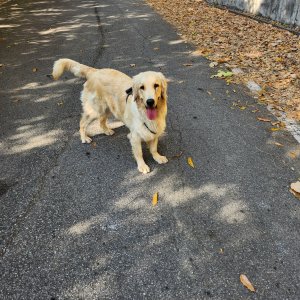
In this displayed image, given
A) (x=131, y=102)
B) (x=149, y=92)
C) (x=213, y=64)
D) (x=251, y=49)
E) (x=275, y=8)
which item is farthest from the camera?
(x=275, y=8)

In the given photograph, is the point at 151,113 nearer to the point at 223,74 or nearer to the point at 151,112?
the point at 151,112

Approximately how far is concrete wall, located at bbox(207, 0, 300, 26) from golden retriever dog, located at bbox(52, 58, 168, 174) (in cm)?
706

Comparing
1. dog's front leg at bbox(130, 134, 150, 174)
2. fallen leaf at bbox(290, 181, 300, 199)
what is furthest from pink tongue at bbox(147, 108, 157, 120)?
fallen leaf at bbox(290, 181, 300, 199)

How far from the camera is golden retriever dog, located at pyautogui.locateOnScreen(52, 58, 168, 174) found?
3.50 meters

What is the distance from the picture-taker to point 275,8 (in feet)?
31.9

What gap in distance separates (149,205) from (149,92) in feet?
4.11

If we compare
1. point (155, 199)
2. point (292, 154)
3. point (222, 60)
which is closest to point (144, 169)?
point (155, 199)

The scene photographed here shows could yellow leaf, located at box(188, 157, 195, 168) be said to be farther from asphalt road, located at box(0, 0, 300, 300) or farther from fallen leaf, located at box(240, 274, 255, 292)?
fallen leaf, located at box(240, 274, 255, 292)

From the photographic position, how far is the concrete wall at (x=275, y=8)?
8.90 m

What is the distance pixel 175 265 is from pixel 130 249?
457 millimetres

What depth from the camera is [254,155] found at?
4242 millimetres

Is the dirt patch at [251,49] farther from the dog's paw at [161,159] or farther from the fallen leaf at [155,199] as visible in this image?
the fallen leaf at [155,199]

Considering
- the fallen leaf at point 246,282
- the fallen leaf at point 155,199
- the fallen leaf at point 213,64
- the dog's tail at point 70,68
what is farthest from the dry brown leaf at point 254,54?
the fallen leaf at point 246,282

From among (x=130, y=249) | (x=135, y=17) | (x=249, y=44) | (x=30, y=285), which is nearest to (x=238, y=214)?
(x=130, y=249)
